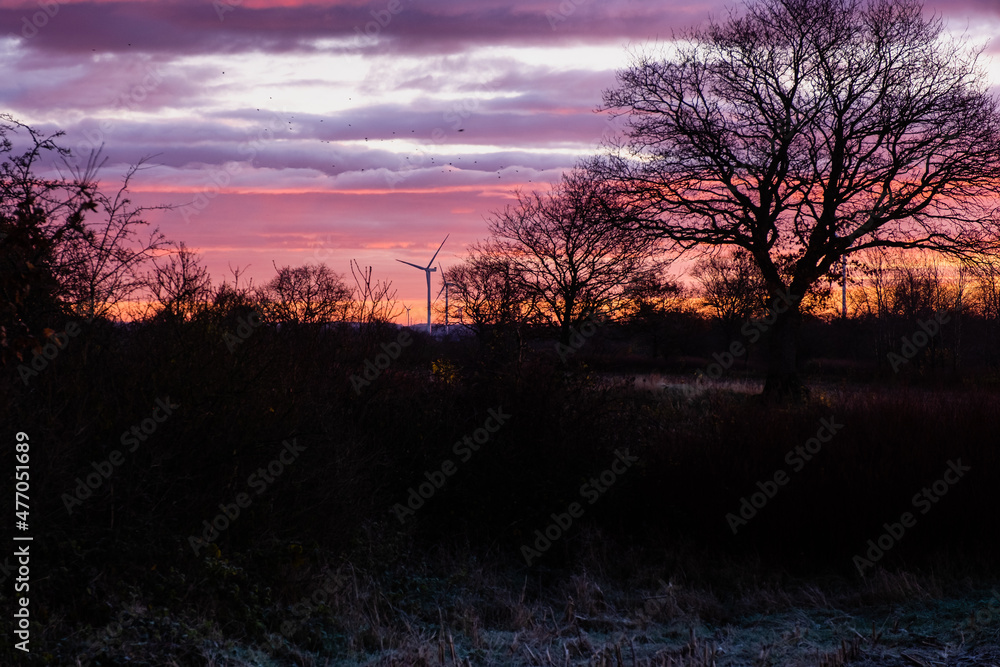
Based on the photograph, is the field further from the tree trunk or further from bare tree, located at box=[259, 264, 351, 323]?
the tree trunk

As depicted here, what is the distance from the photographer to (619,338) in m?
51.0

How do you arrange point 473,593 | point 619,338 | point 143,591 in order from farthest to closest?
point 619,338
point 473,593
point 143,591

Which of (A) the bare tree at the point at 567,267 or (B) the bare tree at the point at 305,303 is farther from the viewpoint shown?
(A) the bare tree at the point at 567,267

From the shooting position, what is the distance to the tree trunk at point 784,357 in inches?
898

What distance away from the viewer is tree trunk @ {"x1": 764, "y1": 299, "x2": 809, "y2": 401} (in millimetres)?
22798

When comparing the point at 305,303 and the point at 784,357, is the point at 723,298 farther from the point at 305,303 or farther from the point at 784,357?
the point at 305,303

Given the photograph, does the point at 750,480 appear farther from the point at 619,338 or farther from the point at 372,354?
the point at 619,338

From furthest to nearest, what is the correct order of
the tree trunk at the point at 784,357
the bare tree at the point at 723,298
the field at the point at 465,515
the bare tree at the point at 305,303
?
the bare tree at the point at 723,298
the tree trunk at the point at 784,357
the bare tree at the point at 305,303
the field at the point at 465,515

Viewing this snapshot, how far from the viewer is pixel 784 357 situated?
78.9 ft

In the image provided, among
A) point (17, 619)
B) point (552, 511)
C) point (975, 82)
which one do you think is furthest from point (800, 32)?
point (17, 619)

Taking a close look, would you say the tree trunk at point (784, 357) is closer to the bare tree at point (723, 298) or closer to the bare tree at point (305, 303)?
the bare tree at point (305, 303)

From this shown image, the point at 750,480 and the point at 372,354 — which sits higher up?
the point at 372,354

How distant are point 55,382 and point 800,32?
2262 cm

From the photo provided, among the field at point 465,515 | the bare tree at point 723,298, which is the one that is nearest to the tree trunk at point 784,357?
the field at point 465,515
